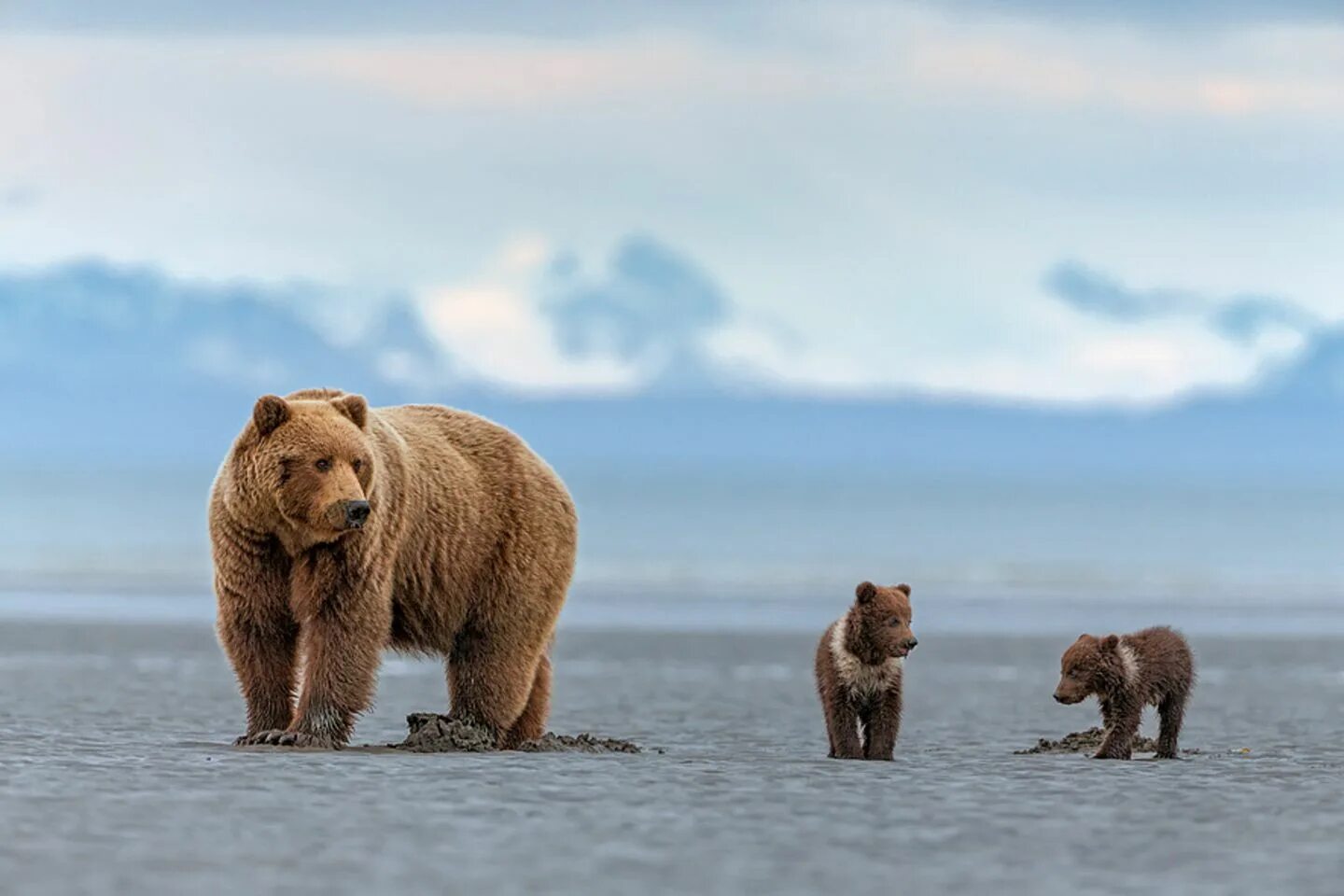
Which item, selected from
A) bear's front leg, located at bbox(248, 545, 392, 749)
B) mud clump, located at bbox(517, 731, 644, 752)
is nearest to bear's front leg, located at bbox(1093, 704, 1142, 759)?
mud clump, located at bbox(517, 731, 644, 752)

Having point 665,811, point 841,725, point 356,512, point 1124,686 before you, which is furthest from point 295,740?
point 1124,686

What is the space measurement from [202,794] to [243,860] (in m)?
1.68

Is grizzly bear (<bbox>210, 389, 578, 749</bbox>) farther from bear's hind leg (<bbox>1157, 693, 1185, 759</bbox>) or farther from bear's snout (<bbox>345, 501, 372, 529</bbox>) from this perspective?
bear's hind leg (<bbox>1157, 693, 1185, 759</bbox>)

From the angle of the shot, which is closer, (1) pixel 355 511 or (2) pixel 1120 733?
(1) pixel 355 511

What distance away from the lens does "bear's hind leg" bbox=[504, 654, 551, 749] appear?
12602 millimetres

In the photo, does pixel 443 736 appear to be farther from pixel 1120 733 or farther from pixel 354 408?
pixel 1120 733

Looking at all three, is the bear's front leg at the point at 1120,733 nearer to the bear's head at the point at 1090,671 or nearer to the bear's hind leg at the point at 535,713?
the bear's head at the point at 1090,671

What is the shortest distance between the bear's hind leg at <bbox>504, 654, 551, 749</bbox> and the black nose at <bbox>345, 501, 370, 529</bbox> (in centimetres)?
218

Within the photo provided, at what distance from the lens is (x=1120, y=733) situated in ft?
40.2

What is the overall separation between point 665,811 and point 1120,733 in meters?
3.90

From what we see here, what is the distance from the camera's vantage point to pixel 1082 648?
12.5 meters

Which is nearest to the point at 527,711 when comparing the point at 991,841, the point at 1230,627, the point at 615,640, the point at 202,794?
the point at 202,794

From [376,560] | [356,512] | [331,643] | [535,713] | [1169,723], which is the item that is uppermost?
[356,512]

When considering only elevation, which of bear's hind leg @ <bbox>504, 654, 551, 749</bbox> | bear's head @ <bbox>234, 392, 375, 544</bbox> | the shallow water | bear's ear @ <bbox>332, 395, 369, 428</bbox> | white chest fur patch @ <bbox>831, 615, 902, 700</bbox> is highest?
bear's ear @ <bbox>332, 395, 369, 428</bbox>
